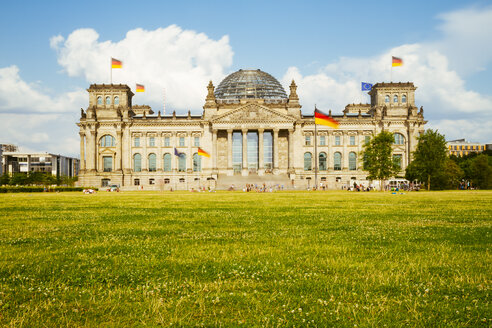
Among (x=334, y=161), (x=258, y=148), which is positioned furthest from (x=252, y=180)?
(x=334, y=161)

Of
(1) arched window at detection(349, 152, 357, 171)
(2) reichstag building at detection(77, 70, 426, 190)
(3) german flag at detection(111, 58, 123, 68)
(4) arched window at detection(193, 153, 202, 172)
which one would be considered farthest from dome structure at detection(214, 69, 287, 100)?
(3) german flag at detection(111, 58, 123, 68)

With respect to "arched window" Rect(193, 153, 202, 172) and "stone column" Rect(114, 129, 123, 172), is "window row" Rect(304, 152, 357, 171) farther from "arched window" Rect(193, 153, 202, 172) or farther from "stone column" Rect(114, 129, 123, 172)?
"stone column" Rect(114, 129, 123, 172)

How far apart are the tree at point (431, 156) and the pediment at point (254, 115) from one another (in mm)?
34510

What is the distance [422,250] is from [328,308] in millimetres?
5393

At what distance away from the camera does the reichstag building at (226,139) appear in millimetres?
98312

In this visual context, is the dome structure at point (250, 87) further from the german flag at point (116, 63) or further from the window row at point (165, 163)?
the german flag at point (116, 63)

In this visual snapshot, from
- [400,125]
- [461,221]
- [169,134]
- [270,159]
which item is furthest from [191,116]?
[461,221]

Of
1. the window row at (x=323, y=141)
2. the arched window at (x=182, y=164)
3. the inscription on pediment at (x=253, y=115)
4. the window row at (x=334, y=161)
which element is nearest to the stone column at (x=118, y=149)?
the arched window at (x=182, y=164)

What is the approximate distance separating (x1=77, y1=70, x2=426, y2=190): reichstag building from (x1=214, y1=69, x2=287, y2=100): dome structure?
5253 mm

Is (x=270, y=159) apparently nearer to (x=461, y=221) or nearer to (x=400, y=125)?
(x=400, y=125)

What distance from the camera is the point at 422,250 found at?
966cm

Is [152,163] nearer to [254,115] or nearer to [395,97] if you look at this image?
[254,115]

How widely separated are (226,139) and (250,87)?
18.3m

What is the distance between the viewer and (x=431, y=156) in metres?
70.4
